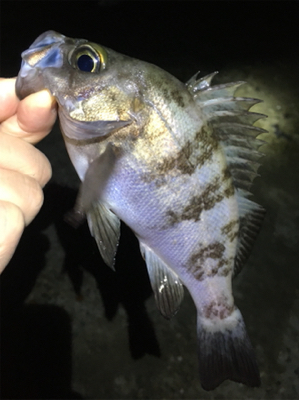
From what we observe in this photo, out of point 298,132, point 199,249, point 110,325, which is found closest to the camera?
point 199,249

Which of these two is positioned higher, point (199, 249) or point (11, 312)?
point (199, 249)

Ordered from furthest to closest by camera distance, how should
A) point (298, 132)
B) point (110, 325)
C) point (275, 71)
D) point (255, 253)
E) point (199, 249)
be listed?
point (275, 71) < point (298, 132) < point (255, 253) < point (110, 325) < point (199, 249)

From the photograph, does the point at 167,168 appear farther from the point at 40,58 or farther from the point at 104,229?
the point at 40,58

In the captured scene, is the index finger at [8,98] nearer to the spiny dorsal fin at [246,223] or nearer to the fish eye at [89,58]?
the fish eye at [89,58]

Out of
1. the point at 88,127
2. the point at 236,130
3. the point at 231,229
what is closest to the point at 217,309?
the point at 231,229

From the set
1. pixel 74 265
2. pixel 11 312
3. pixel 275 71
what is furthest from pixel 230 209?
pixel 275 71

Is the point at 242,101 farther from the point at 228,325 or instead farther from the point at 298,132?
the point at 298,132

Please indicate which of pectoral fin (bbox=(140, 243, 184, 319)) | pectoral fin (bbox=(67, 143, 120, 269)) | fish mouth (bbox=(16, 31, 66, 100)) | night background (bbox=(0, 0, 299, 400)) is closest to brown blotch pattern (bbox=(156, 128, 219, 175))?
pectoral fin (bbox=(67, 143, 120, 269))
